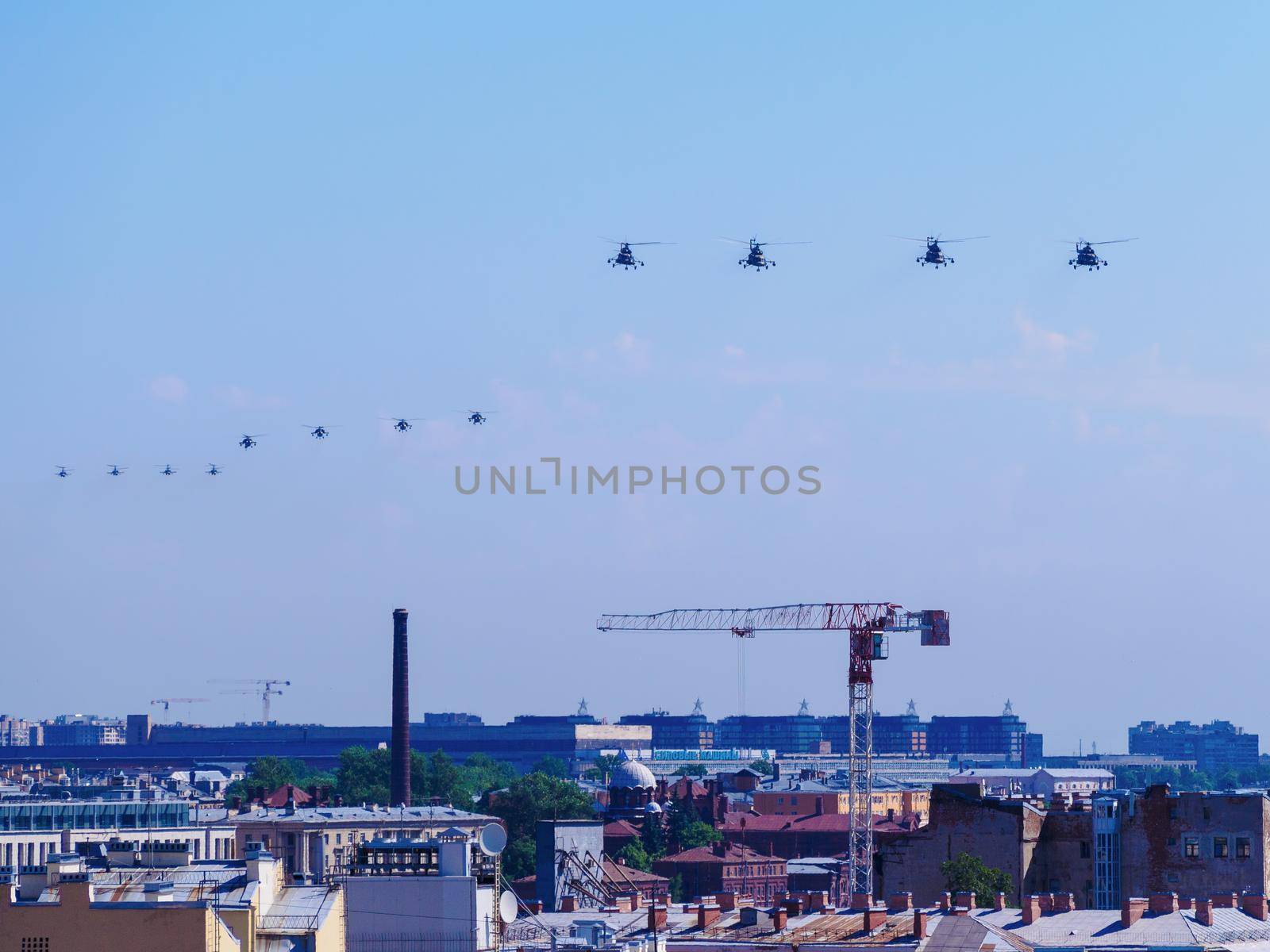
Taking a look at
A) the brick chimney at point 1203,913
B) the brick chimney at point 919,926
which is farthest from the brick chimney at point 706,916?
the brick chimney at point 1203,913


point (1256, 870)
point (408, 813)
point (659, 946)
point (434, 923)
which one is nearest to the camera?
point (434, 923)

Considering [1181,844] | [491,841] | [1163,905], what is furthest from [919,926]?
[1181,844]

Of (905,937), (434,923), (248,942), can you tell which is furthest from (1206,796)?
(248,942)

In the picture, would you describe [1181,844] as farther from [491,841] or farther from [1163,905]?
[491,841]

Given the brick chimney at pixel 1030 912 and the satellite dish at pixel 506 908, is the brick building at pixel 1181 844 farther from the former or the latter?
the satellite dish at pixel 506 908

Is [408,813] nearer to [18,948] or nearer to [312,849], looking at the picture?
[312,849]

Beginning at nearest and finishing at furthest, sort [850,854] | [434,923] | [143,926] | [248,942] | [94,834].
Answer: [143,926]
[248,942]
[434,923]
[850,854]
[94,834]

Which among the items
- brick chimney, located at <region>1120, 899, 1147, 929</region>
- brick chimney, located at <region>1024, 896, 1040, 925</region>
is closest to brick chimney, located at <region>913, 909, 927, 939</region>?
brick chimney, located at <region>1024, 896, 1040, 925</region>

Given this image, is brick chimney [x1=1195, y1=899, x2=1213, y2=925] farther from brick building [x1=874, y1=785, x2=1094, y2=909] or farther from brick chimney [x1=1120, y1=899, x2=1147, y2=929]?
brick building [x1=874, y1=785, x2=1094, y2=909]
